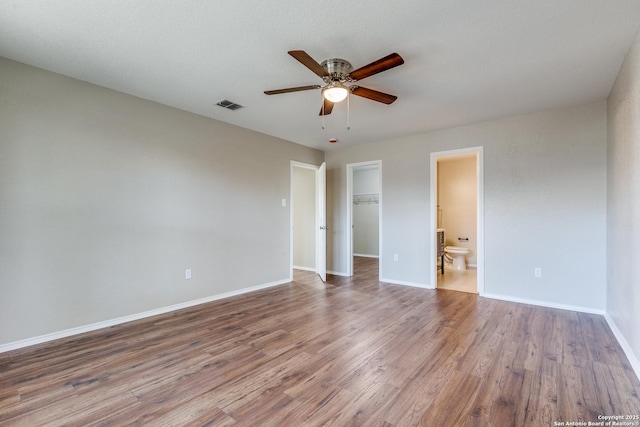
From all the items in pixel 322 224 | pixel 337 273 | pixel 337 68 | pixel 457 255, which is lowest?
pixel 337 273

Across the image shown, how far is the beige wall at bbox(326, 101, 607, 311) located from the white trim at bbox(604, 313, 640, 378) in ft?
1.72

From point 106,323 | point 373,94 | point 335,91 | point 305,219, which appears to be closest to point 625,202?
point 373,94

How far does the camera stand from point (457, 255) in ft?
19.6

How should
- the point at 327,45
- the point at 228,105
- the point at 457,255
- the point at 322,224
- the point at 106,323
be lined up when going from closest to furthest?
the point at 327,45
the point at 106,323
the point at 228,105
the point at 322,224
the point at 457,255

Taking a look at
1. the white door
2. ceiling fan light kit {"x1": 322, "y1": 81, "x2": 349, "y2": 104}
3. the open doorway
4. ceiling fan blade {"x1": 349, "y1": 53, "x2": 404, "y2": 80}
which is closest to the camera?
ceiling fan blade {"x1": 349, "y1": 53, "x2": 404, "y2": 80}

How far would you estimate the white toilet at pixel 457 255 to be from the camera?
19.0ft

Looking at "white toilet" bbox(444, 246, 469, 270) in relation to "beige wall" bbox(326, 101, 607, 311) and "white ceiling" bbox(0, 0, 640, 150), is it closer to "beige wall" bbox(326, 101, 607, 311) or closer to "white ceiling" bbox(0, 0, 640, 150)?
"beige wall" bbox(326, 101, 607, 311)

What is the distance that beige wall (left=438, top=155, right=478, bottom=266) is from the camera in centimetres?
640

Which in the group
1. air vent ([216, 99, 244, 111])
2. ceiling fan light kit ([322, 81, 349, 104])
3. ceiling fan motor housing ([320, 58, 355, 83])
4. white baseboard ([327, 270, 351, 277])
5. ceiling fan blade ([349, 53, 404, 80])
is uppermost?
air vent ([216, 99, 244, 111])

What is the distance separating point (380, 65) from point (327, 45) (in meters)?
0.48

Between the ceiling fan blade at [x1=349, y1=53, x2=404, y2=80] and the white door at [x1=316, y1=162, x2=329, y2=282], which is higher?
the ceiling fan blade at [x1=349, y1=53, x2=404, y2=80]

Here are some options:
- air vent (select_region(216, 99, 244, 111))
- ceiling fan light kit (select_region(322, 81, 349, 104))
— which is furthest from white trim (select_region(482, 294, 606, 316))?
air vent (select_region(216, 99, 244, 111))

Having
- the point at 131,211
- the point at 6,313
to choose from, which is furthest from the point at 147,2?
the point at 6,313

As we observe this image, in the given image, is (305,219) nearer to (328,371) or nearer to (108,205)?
(108,205)
